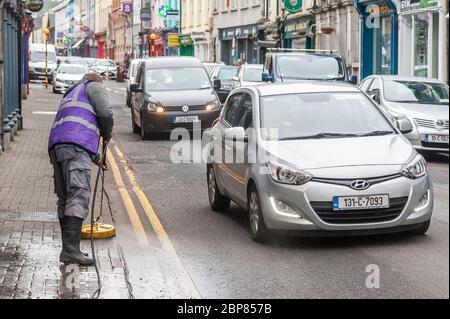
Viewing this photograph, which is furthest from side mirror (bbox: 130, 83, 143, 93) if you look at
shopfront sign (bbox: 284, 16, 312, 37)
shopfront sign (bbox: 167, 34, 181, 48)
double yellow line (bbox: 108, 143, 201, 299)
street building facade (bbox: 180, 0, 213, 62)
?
shopfront sign (bbox: 167, 34, 181, 48)

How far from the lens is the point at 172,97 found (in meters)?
22.2

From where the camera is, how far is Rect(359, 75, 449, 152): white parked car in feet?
52.6

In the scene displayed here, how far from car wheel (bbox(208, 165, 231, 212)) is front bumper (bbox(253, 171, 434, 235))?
2439 millimetres

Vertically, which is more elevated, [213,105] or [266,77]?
[266,77]

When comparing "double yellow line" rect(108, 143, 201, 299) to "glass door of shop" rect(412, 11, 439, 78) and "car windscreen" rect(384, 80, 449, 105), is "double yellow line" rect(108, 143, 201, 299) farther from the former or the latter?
"glass door of shop" rect(412, 11, 439, 78)

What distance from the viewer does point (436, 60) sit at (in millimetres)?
Result: 30047

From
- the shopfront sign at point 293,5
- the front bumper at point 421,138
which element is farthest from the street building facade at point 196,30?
the front bumper at point 421,138

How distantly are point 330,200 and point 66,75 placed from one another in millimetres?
40508

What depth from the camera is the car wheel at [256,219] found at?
8.84m

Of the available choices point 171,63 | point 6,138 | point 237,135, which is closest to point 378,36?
point 171,63

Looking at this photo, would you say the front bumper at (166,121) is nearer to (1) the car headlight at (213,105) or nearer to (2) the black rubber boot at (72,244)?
(1) the car headlight at (213,105)

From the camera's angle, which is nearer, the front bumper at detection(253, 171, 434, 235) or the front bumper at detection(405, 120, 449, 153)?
the front bumper at detection(253, 171, 434, 235)

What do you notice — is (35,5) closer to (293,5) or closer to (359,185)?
(293,5)
